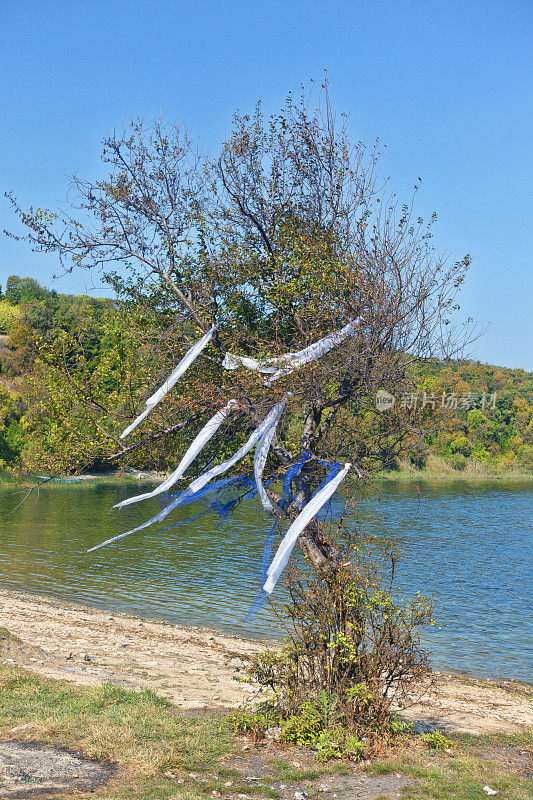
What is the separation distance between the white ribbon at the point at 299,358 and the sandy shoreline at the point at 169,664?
316cm

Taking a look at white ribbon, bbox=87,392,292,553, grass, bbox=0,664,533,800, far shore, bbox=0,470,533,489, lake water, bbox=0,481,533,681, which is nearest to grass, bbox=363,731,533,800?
grass, bbox=0,664,533,800

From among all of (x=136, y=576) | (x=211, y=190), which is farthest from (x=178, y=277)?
(x=136, y=576)

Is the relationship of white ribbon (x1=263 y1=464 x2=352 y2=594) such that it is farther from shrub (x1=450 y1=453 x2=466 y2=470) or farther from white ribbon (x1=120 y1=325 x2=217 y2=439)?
shrub (x1=450 y1=453 x2=466 y2=470)

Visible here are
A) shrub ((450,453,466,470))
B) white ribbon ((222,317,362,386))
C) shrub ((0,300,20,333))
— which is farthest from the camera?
shrub ((0,300,20,333))

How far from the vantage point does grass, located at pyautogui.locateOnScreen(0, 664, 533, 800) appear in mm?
5551

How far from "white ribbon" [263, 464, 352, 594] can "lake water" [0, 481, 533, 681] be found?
842 mm

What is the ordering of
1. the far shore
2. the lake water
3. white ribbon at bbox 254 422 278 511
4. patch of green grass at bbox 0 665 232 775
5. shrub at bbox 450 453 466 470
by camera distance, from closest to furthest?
patch of green grass at bbox 0 665 232 775
white ribbon at bbox 254 422 278 511
the lake water
the far shore
shrub at bbox 450 453 466 470

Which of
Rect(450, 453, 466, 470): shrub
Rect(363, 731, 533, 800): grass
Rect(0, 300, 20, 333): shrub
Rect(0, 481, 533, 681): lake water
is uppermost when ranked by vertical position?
Rect(0, 300, 20, 333): shrub

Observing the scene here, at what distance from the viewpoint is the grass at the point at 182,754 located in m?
5.55

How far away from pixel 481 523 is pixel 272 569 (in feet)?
102

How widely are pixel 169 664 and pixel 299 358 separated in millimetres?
7044

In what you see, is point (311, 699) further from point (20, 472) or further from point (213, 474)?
point (20, 472)

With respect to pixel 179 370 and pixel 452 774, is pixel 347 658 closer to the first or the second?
pixel 452 774

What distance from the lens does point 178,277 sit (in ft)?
26.8
